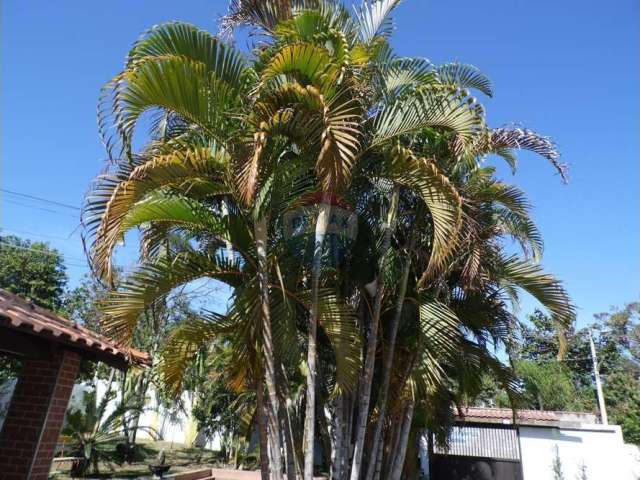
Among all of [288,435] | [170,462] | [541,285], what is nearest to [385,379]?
[288,435]

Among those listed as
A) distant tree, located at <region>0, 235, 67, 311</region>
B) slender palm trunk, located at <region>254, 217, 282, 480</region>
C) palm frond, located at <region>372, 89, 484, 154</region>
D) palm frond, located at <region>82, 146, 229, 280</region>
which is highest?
distant tree, located at <region>0, 235, 67, 311</region>

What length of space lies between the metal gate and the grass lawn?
8498 millimetres

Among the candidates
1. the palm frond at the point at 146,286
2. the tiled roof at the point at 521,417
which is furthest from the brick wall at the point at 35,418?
the tiled roof at the point at 521,417

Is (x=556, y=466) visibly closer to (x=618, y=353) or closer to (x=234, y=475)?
(x=234, y=475)

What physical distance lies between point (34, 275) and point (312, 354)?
23.9 m

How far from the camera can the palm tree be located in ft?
12.9

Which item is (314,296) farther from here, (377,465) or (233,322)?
(377,465)

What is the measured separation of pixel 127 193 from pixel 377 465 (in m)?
4.31

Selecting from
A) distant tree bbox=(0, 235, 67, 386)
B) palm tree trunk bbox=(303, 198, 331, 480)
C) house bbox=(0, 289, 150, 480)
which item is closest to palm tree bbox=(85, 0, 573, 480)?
palm tree trunk bbox=(303, 198, 331, 480)

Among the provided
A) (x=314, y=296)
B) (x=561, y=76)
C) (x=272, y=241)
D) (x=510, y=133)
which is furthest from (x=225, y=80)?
(x=561, y=76)

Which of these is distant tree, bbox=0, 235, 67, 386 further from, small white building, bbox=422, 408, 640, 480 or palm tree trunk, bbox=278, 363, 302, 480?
palm tree trunk, bbox=278, 363, 302, 480

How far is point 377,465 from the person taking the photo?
18.0 ft

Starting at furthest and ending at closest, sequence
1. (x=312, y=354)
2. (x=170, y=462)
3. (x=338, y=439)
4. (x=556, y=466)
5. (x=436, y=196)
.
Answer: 1. (x=170, y=462)
2. (x=556, y=466)
3. (x=338, y=439)
4. (x=436, y=196)
5. (x=312, y=354)

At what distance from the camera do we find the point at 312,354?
14.2ft
